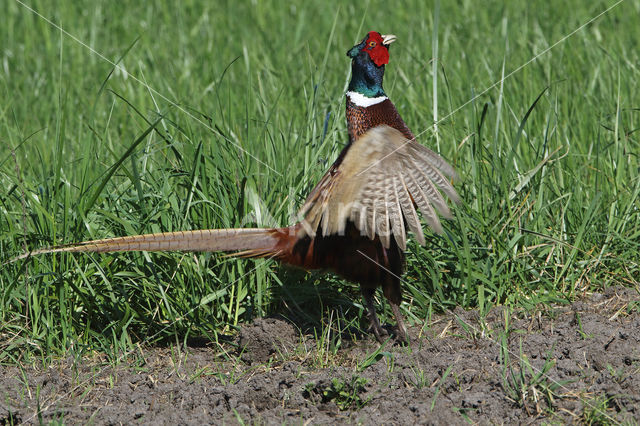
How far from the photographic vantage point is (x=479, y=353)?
2.76 metres

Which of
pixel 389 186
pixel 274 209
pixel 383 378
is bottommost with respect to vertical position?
pixel 383 378

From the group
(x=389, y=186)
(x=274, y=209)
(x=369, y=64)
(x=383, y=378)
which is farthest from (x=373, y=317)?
(x=369, y=64)

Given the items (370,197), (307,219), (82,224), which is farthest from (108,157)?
(370,197)

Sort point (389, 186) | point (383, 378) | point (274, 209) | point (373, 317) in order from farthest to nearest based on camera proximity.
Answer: point (274, 209), point (373, 317), point (383, 378), point (389, 186)

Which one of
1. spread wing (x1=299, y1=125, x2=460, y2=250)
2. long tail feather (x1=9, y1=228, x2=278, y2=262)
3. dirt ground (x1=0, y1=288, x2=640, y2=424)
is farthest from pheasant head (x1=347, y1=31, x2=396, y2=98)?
dirt ground (x1=0, y1=288, x2=640, y2=424)

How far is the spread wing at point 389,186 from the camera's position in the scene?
8.09 feet

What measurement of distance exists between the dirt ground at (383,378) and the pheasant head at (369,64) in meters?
0.99

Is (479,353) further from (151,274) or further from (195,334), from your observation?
(151,274)

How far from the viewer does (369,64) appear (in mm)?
3160

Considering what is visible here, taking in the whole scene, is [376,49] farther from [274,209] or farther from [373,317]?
[373,317]

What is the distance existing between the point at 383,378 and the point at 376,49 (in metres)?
1.32

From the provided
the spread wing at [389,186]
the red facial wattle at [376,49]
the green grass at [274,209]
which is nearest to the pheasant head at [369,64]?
the red facial wattle at [376,49]

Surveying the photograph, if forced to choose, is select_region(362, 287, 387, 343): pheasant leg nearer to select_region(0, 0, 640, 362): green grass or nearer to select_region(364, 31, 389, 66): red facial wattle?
select_region(0, 0, 640, 362): green grass

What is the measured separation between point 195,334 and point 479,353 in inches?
44.5
